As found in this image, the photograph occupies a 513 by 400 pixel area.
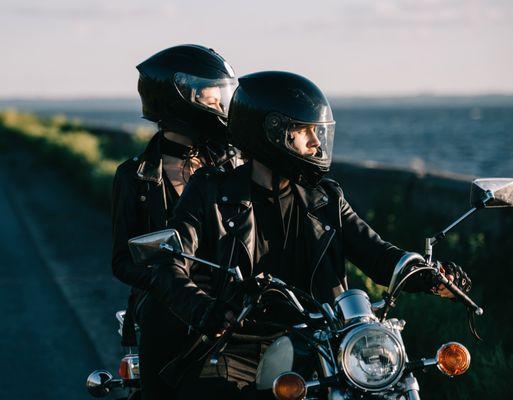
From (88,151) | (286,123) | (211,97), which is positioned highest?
(286,123)

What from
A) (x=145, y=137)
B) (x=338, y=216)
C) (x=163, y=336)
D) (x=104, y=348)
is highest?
(x=338, y=216)

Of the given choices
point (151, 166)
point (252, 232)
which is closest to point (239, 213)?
point (252, 232)

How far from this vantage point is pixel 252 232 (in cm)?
375

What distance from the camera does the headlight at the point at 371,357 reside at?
9.43 ft

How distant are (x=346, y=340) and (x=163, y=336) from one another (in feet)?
4.40

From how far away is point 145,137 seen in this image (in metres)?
23.0

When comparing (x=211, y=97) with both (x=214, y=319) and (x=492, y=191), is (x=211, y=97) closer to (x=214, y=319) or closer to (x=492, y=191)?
(x=492, y=191)

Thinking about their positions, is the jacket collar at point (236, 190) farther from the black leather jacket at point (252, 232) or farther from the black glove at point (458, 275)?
the black glove at point (458, 275)

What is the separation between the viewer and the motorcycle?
2.89m

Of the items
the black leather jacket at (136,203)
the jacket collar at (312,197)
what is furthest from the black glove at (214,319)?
the black leather jacket at (136,203)

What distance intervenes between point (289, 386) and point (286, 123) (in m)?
1.15

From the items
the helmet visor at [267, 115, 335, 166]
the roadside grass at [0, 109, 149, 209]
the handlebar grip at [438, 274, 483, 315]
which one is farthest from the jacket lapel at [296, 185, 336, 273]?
the roadside grass at [0, 109, 149, 209]

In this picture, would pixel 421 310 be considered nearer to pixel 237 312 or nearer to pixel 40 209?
pixel 237 312

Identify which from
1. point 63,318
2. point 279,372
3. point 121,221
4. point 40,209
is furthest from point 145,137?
point 279,372
